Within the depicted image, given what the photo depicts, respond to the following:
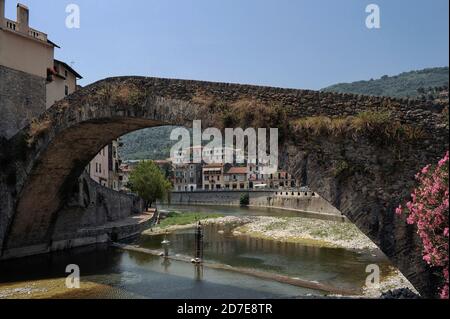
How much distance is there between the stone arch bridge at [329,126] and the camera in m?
9.95

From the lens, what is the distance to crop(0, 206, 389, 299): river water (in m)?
15.9

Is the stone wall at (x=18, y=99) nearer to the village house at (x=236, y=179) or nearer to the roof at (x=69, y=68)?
the roof at (x=69, y=68)

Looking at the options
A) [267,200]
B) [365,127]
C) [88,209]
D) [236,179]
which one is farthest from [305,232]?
[236,179]

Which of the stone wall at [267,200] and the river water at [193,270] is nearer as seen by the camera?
the river water at [193,270]

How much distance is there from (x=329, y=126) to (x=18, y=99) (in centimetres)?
1603

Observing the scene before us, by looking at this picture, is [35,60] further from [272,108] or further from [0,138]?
[272,108]

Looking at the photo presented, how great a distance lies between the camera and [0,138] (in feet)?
66.9

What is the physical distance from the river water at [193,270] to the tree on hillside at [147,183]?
17598mm

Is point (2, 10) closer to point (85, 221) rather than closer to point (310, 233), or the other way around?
point (85, 221)

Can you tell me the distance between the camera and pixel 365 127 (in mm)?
10578

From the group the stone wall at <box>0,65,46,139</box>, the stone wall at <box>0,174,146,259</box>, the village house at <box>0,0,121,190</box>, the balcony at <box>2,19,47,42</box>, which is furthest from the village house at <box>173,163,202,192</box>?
the stone wall at <box>0,65,46,139</box>
